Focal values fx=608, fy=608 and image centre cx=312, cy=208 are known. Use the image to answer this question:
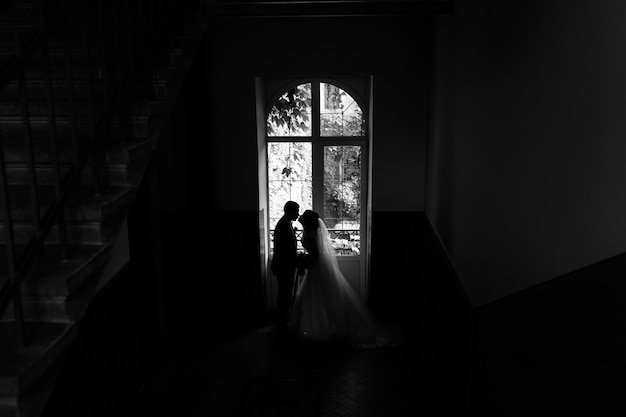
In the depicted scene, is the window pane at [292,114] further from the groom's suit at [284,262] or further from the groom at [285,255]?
the groom's suit at [284,262]

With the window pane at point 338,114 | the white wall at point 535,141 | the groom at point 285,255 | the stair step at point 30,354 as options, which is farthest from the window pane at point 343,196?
the stair step at point 30,354

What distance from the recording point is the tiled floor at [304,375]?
19.6 feet

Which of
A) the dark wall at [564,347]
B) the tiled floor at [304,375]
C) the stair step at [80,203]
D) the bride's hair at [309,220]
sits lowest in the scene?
the tiled floor at [304,375]

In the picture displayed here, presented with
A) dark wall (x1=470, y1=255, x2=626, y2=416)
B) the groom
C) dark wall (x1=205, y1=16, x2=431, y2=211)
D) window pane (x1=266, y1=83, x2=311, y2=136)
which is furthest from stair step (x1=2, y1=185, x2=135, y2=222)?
window pane (x1=266, y1=83, x2=311, y2=136)

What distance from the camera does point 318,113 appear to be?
28.4 feet

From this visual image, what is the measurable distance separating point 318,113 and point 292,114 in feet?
1.22

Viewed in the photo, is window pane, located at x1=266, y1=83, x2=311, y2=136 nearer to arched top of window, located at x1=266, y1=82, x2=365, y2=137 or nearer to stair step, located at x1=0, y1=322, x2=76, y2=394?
arched top of window, located at x1=266, y1=82, x2=365, y2=137

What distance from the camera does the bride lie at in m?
7.73

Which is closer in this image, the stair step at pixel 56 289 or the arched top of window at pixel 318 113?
the stair step at pixel 56 289

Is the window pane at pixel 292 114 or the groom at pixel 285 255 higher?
the window pane at pixel 292 114

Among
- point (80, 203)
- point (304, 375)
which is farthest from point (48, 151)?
point (304, 375)

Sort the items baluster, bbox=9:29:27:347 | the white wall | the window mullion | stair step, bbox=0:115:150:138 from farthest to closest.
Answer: the window mullion
stair step, bbox=0:115:150:138
the white wall
baluster, bbox=9:29:27:347

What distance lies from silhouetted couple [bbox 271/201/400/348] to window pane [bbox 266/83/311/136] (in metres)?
1.40

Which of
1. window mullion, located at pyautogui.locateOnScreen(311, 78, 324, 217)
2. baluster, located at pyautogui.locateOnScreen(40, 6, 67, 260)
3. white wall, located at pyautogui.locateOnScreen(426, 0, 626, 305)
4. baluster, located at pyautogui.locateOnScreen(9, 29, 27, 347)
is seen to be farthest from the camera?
window mullion, located at pyautogui.locateOnScreen(311, 78, 324, 217)
